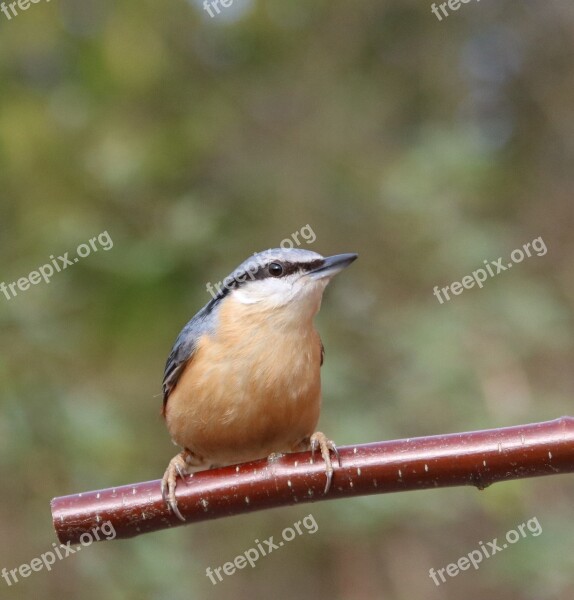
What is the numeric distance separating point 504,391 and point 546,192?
2577mm

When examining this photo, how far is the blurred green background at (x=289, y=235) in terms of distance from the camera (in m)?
4.26

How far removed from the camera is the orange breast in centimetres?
306

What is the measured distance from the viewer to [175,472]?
3.11 m

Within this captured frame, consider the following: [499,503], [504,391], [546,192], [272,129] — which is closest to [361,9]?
[272,129]

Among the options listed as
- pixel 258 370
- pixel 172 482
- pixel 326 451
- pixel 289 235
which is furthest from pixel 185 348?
pixel 289 235

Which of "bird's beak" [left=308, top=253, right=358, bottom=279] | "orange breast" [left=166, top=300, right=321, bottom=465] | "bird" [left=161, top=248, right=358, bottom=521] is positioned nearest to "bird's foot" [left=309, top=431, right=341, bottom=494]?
"bird" [left=161, top=248, right=358, bottom=521]

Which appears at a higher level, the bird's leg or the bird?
the bird

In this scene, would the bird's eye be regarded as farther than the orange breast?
Yes

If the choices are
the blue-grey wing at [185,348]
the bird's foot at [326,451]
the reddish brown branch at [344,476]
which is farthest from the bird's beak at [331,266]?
the reddish brown branch at [344,476]

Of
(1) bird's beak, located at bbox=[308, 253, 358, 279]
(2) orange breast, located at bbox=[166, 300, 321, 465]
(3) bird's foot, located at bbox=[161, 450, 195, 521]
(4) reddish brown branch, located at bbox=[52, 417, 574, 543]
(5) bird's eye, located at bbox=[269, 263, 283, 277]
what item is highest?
(5) bird's eye, located at bbox=[269, 263, 283, 277]

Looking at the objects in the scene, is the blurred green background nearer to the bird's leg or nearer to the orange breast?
the bird's leg

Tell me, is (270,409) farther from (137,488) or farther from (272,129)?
(272,129)

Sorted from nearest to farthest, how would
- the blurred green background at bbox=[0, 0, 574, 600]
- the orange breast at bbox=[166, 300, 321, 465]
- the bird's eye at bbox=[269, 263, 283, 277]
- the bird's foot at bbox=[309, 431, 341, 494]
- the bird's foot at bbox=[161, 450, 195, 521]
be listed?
the bird's foot at bbox=[309, 431, 341, 494], the bird's foot at bbox=[161, 450, 195, 521], the orange breast at bbox=[166, 300, 321, 465], the bird's eye at bbox=[269, 263, 283, 277], the blurred green background at bbox=[0, 0, 574, 600]

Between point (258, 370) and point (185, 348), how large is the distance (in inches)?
17.2
